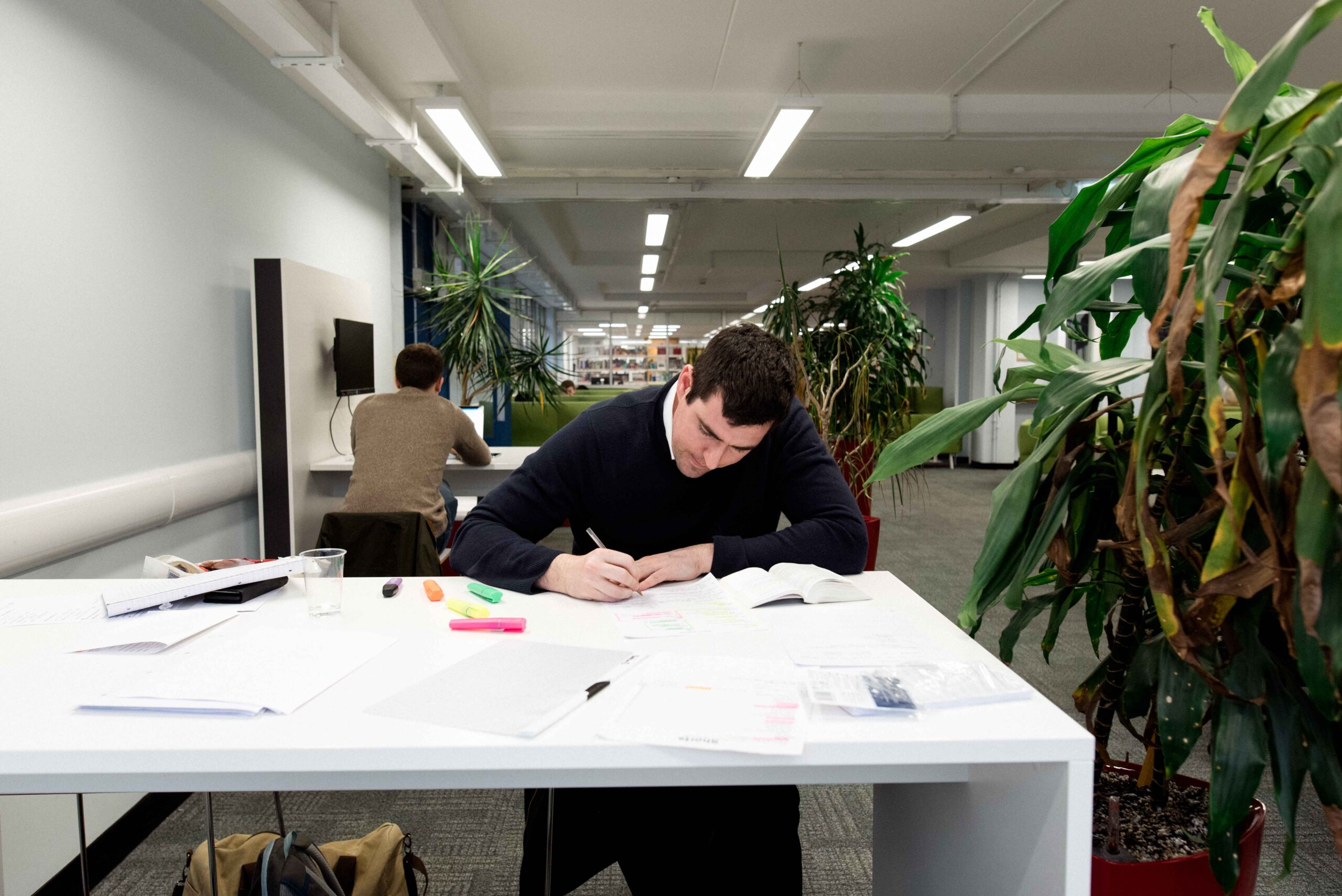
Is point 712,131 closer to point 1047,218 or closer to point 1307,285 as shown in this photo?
point 1047,218

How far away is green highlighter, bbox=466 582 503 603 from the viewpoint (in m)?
1.42

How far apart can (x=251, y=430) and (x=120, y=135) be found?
50.4 inches

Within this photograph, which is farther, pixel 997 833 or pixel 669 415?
pixel 669 415

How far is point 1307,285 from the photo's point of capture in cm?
80

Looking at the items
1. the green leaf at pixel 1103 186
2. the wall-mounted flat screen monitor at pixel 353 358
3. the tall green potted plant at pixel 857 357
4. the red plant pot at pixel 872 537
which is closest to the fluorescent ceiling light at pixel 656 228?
the tall green potted plant at pixel 857 357

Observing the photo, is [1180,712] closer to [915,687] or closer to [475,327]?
[915,687]

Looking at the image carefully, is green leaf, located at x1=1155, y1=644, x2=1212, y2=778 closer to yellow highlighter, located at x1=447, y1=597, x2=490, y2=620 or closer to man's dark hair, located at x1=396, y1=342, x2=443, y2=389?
yellow highlighter, located at x1=447, y1=597, x2=490, y2=620

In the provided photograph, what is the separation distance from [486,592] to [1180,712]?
1.07 m

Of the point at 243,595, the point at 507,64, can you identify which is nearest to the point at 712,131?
the point at 507,64

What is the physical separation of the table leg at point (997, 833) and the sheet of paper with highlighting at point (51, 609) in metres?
1.35

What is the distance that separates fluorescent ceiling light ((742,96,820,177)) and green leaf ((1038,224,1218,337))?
10.5ft

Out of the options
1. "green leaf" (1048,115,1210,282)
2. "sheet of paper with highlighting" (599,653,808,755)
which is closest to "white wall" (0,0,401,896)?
"sheet of paper with highlighting" (599,653,808,755)

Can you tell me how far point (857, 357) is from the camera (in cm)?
456

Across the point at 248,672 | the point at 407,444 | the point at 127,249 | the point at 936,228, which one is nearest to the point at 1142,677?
the point at 248,672
